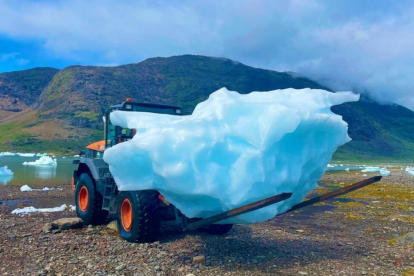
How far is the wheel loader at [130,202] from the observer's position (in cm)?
684

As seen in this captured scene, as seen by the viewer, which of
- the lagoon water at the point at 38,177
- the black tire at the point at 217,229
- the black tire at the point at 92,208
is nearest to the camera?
the black tire at the point at 217,229

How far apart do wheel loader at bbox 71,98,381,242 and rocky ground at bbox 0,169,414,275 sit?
314 millimetres

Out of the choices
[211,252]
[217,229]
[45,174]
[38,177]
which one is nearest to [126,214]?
[211,252]

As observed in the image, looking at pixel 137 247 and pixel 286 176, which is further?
pixel 137 247

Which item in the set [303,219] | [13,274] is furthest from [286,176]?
[303,219]

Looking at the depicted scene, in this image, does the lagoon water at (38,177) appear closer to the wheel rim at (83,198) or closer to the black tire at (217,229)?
the wheel rim at (83,198)

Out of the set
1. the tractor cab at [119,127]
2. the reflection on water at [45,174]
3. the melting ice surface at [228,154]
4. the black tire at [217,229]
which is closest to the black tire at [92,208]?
the tractor cab at [119,127]

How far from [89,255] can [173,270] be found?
183 centimetres

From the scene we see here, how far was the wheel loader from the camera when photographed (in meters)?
6.84

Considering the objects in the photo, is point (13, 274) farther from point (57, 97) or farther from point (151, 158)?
point (57, 97)

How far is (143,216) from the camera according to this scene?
7.61 m

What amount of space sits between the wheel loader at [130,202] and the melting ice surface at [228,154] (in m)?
0.43

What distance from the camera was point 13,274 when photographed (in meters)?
6.28

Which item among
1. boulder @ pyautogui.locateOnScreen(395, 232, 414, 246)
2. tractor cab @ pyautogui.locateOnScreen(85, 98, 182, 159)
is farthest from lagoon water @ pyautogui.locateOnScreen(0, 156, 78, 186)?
boulder @ pyautogui.locateOnScreen(395, 232, 414, 246)
